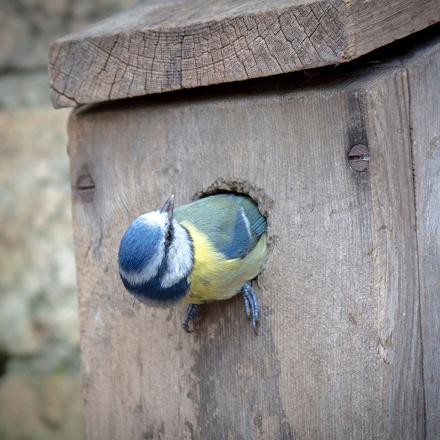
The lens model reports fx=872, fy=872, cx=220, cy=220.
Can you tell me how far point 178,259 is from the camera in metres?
1.86

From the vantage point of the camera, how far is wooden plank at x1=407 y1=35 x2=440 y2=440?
186cm

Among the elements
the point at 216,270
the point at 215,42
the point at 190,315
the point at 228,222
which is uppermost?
the point at 215,42

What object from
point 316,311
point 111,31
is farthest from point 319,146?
point 111,31

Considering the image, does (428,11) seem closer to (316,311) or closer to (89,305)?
(316,311)

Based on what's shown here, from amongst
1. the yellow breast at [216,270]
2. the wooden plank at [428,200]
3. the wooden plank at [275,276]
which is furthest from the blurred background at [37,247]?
the wooden plank at [428,200]

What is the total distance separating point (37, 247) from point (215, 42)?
52.3 inches

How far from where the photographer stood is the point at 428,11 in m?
1.88

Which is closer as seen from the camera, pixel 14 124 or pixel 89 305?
pixel 89 305

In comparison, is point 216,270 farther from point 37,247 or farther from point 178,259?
point 37,247

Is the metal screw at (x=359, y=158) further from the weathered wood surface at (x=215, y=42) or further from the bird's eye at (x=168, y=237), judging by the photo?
the bird's eye at (x=168, y=237)

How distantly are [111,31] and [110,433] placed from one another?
3.24 feet

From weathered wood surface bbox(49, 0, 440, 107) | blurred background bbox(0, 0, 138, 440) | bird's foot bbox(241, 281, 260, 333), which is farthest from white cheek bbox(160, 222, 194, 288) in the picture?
blurred background bbox(0, 0, 138, 440)

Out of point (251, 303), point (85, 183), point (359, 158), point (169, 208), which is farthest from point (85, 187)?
point (359, 158)

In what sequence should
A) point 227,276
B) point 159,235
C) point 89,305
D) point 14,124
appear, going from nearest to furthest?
point 159,235 → point 227,276 → point 89,305 → point 14,124
